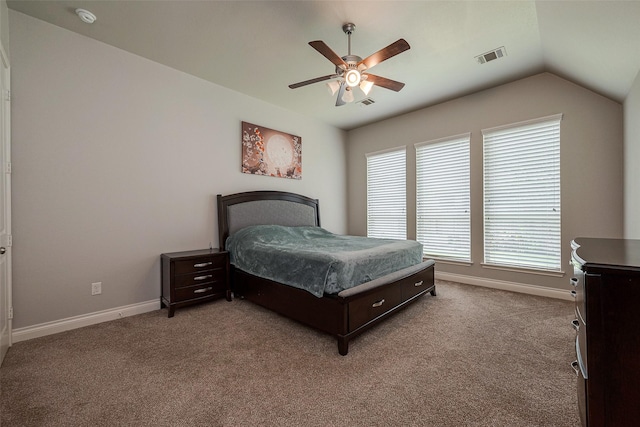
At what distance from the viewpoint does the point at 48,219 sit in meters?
2.60

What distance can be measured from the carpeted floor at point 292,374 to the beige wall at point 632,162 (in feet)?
3.77

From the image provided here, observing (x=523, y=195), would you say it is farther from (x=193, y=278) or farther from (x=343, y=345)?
(x=193, y=278)

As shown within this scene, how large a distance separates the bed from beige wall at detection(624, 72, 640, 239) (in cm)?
202

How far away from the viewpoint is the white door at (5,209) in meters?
2.16

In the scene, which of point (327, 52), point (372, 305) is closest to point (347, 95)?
point (327, 52)

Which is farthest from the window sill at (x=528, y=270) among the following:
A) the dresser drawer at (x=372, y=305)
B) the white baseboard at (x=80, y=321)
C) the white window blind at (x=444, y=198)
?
the white baseboard at (x=80, y=321)

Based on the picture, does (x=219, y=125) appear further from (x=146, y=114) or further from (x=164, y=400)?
(x=164, y=400)

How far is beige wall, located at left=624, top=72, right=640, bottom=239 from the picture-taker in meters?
2.52

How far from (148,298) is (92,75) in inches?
101

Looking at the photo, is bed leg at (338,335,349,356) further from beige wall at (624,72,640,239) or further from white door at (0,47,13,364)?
beige wall at (624,72,640,239)

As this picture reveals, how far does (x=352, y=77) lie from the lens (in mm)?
2521

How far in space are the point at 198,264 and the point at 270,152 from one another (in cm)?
218

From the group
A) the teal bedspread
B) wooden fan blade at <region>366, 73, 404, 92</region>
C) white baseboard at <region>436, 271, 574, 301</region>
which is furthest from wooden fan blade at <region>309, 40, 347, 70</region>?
white baseboard at <region>436, 271, 574, 301</region>

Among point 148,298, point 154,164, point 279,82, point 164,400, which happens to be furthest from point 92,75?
point 164,400
